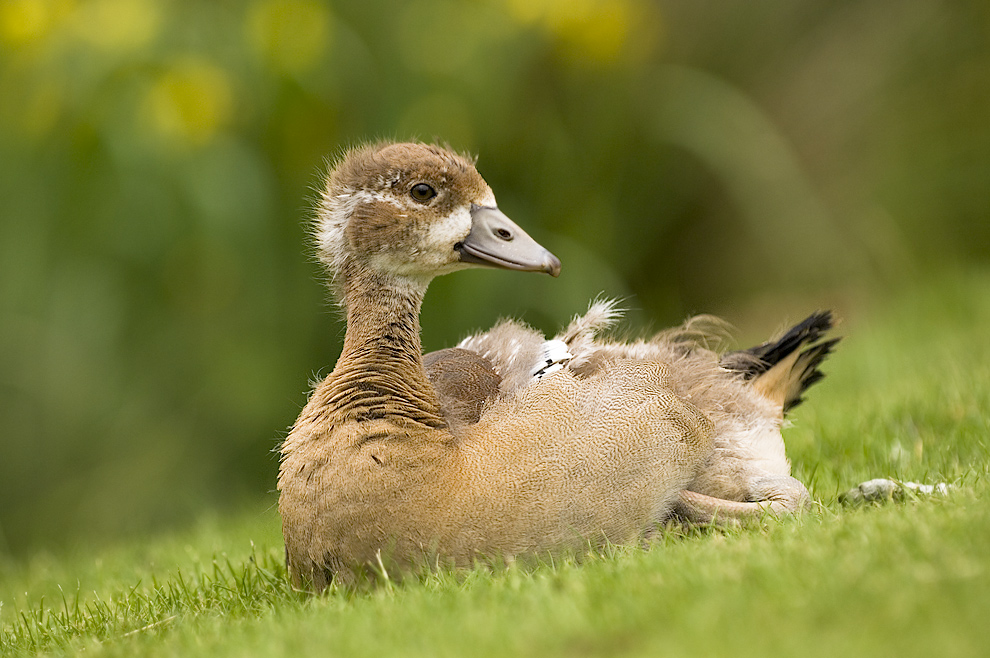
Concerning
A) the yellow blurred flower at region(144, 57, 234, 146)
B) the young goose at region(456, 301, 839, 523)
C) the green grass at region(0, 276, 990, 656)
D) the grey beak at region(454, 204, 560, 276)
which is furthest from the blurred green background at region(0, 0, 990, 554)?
the grey beak at region(454, 204, 560, 276)

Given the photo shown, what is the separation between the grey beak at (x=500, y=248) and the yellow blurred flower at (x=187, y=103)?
12.8 ft

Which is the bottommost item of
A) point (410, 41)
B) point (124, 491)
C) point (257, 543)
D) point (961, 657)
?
point (961, 657)

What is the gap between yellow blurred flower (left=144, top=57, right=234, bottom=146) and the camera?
7.13 meters

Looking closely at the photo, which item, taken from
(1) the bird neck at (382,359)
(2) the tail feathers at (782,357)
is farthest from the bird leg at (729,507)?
(1) the bird neck at (382,359)

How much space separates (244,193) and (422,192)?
12.2ft

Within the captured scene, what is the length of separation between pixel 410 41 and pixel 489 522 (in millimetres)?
5314

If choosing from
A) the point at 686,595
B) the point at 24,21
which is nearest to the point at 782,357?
the point at 686,595

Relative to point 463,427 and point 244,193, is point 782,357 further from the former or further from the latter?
point 244,193

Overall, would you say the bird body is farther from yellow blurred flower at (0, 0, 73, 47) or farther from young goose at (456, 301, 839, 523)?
yellow blurred flower at (0, 0, 73, 47)

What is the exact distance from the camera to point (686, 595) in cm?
256

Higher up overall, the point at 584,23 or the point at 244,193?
the point at 584,23

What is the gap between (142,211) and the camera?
281 inches

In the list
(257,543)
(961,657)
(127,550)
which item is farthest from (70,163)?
(961,657)

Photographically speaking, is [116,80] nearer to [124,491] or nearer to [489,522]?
[124,491]
